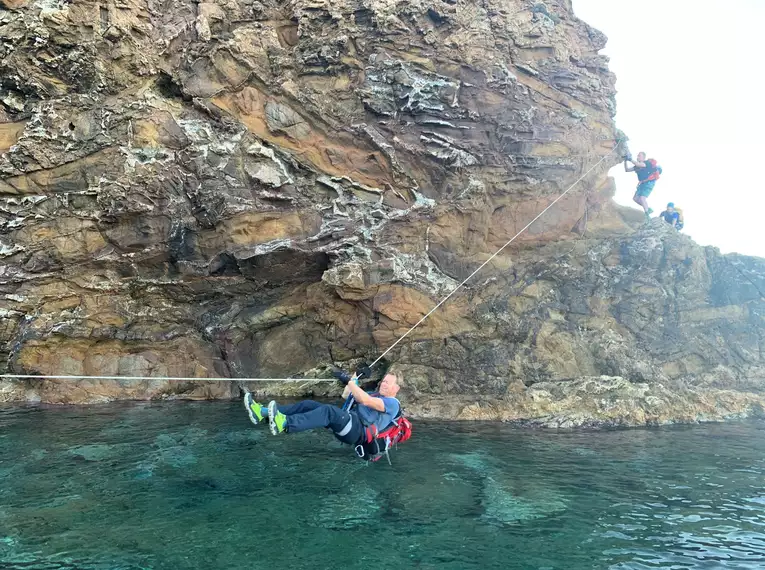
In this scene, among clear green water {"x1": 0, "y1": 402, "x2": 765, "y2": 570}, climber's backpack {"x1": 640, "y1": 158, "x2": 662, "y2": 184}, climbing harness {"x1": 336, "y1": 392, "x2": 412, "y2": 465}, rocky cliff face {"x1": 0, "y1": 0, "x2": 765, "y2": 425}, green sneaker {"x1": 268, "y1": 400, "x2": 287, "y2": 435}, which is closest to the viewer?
clear green water {"x1": 0, "y1": 402, "x2": 765, "y2": 570}

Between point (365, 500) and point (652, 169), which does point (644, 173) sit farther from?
point (365, 500)

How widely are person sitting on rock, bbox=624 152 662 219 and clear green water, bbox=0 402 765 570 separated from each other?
9.83 meters

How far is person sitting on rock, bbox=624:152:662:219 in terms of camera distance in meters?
19.0

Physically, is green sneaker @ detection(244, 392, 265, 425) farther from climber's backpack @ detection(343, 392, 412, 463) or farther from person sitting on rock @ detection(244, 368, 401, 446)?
climber's backpack @ detection(343, 392, 412, 463)

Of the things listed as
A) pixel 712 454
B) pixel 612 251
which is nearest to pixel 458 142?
pixel 612 251

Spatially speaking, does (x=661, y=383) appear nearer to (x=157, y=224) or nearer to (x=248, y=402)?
(x=248, y=402)

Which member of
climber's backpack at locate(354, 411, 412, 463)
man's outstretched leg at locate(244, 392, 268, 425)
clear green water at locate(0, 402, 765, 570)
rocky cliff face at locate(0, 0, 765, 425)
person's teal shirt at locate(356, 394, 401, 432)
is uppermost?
rocky cliff face at locate(0, 0, 765, 425)

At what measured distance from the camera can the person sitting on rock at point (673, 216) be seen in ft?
62.0

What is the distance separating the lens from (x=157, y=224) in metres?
14.5

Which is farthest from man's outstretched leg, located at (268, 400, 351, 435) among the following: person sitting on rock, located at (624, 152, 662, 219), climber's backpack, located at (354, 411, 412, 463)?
person sitting on rock, located at (624, 152, 662, 219)

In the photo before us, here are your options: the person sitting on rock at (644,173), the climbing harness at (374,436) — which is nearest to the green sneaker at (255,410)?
the climbing harness at (374,436)

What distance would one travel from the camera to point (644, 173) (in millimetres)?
19141

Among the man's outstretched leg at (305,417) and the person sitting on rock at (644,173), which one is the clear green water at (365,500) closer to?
the man's outstretched leg at (305,417)

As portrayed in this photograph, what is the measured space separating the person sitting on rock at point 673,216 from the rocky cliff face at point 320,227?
8.04 feet
